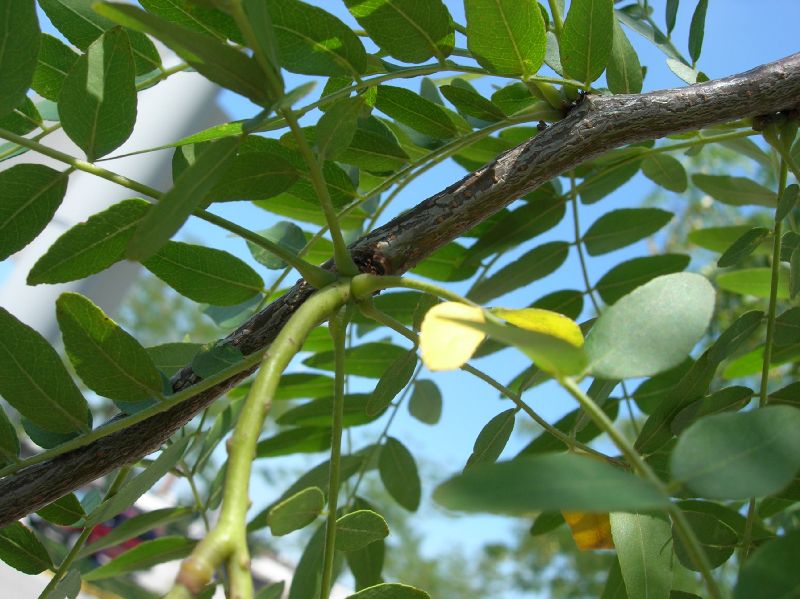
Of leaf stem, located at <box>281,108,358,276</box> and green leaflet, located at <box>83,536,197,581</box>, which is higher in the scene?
leaf stem, located at <box>281,108,358,276</box>

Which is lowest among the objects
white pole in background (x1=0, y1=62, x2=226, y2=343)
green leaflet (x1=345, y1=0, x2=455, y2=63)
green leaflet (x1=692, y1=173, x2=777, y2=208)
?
green leaflet (x1=345, y1=0, x2=455, y2=63)

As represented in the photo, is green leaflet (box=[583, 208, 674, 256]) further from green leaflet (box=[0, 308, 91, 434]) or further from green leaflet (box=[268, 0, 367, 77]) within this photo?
green leaflet (box=[0, 308, 91, 434])

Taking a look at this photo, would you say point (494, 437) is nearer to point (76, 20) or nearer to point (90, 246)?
point (90, 246)

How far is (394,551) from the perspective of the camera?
1228 cm

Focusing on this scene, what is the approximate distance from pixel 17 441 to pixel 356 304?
242 mm

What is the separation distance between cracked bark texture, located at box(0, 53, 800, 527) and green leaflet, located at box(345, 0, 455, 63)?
0.32 ft

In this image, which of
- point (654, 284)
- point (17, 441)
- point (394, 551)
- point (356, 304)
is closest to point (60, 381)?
point (17, 441)

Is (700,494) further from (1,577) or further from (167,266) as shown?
(1,577)

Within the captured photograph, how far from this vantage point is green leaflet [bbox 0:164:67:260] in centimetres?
53

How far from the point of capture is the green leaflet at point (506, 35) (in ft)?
1.89

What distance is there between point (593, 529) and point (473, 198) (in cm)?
26

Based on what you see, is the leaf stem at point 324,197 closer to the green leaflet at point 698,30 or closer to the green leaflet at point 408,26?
the green leaflet at point 408,26

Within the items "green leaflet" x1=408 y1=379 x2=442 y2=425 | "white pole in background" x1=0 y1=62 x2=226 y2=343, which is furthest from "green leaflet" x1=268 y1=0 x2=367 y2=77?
"white pole in background" x1=0 y1=62 x2=226 y2=343

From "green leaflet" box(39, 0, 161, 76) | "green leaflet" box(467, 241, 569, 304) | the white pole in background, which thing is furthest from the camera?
the white pole in background
